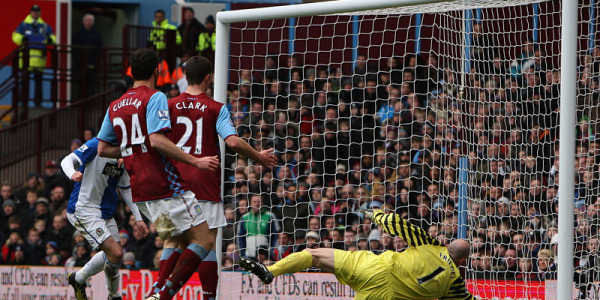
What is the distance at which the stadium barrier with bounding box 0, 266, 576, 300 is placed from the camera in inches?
342

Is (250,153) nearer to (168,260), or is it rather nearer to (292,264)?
(292,264)

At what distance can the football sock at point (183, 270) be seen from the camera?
6887 mm

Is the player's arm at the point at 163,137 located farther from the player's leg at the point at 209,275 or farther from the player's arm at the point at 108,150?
the player's leg at the point at 209,275

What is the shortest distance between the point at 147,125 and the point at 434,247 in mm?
2641

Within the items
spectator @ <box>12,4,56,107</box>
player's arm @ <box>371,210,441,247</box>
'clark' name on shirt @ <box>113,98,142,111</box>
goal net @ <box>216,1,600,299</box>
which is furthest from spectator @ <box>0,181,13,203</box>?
player's arm @ <box>371,210,441,247</box>

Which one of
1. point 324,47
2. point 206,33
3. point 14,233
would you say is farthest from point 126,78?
point 324,47

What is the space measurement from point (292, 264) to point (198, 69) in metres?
1.85

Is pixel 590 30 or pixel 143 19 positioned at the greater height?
pixel 143 19

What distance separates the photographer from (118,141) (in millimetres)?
7176

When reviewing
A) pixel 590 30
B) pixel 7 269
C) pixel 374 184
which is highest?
pixel 590 30

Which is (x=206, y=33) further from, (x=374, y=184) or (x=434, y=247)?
(x=434, y=247)

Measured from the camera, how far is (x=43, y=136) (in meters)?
17.1

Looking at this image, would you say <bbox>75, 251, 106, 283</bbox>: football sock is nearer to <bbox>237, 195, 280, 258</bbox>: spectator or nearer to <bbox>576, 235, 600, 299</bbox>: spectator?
<bbox>237, 195, 280, 258</bbox>: spectator

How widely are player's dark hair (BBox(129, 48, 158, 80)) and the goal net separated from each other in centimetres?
174
